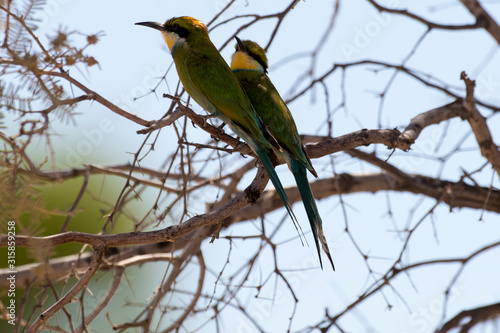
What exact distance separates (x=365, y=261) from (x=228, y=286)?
68 centimetres

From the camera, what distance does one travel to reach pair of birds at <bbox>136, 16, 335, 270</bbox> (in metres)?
2.75

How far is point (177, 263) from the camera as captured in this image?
282 cm

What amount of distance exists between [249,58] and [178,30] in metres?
0.48

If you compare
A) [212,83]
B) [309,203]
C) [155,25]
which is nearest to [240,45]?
[155,25]

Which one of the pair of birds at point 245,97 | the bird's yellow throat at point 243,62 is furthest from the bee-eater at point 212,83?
the bird's yellow throat at point 243,62

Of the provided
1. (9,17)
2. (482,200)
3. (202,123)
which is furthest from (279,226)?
(9,17)

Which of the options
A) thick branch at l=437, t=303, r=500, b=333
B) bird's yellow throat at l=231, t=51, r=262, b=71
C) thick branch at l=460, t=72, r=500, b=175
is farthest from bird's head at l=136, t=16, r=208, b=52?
thick branch at l=437, t=303, r=500, b=333

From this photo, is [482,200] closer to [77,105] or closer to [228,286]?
[228,286]

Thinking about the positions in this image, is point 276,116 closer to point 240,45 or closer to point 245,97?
point 245,97

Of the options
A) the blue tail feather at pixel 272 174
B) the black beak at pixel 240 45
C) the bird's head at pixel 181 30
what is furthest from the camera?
the black beak at pixel 240 45

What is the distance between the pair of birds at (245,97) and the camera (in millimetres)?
2752

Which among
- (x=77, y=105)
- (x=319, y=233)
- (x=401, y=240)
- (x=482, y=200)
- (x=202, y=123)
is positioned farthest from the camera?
(x=482, y=200)

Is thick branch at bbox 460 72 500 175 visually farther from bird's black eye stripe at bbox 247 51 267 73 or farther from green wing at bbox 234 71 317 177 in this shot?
bird's black eye stripe at bbox 247 51 267 73

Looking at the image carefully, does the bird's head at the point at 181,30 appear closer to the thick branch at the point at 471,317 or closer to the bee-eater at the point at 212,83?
the bee-eater at the point at 212,83
